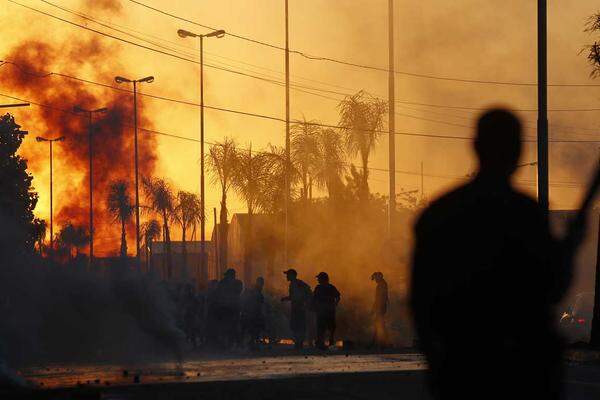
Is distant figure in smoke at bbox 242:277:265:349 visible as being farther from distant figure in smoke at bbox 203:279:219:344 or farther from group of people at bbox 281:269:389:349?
group of people at bbox 281:269:389:349

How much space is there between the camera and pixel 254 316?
29078 mm

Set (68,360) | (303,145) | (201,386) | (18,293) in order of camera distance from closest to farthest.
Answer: (201,386) < (68,360) < (18,293) < (303,145)

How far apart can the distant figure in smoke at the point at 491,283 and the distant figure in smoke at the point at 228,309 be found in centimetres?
2398

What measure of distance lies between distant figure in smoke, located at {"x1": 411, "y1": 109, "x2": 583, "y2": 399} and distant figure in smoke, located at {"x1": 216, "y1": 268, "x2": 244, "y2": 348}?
23980 millimetres

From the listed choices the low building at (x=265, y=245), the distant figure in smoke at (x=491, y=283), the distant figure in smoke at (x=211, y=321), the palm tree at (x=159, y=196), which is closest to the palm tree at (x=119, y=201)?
the palm tree at (x=159, y=196)

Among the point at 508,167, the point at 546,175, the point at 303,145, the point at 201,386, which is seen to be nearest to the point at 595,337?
the point at 546,175

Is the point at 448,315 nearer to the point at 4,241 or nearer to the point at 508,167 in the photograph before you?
the point at 508,167

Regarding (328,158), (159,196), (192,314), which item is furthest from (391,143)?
(159,196)

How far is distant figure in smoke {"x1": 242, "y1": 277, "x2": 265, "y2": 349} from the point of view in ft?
94.7

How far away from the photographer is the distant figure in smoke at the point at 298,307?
1094 inches

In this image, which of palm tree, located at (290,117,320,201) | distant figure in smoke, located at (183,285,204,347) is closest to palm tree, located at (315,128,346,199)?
palm tree, located at (290,117,320,201)

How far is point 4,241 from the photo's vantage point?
2458cm

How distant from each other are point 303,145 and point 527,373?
2792 inches

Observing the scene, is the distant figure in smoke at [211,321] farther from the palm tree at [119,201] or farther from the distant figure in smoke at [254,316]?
the palm tree at [119,201]
